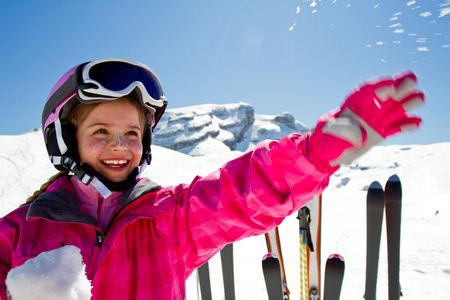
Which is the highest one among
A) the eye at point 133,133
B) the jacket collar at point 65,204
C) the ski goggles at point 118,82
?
the ski goggles at point 118,82

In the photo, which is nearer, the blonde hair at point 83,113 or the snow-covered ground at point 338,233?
the blonde hair at point 83,113

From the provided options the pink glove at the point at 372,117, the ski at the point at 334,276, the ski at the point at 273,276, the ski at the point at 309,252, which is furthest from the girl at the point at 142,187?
the ski at the point at 309,252

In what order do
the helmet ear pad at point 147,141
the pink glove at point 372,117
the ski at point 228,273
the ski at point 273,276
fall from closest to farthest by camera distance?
the pink glove at point 372,117 < the helmet ear pad at point 147,141 < the ski at point 273,276 < the ski at point 228,273

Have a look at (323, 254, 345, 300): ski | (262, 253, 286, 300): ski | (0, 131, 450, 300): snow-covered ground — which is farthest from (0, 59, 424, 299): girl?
(323, 254, 345, 300): ski

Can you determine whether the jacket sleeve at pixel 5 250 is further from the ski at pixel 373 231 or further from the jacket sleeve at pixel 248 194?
the ski at pixel 373 231

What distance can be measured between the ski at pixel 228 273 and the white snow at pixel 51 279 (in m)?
1.94

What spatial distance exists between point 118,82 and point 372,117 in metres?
1.31

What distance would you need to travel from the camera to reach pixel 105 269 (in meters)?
1.20

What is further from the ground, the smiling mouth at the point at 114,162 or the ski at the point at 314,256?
the smiling mouth at the point at 114,162

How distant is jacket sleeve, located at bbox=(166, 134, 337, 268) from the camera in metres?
1.02

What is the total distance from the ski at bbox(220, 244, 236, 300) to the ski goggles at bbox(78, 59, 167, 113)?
1710 millimetres

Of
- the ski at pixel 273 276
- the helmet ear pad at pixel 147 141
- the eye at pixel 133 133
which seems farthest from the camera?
the ski at pixel 273 276

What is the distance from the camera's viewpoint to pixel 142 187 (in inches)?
55.9

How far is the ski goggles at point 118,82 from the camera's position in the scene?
1.44 meters
